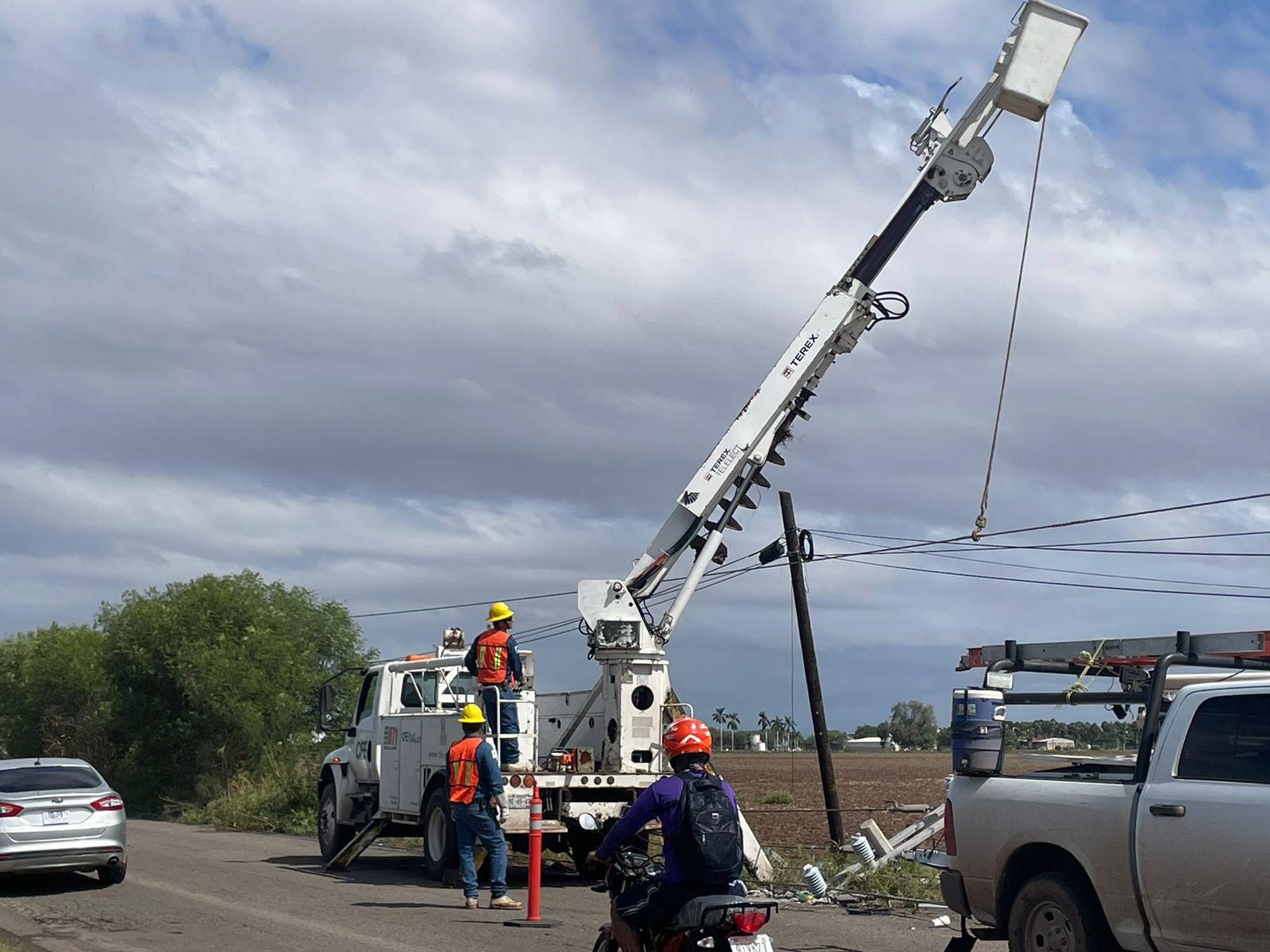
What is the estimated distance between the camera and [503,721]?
15.6 m

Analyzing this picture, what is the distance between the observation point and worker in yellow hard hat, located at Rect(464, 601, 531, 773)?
15523 mm

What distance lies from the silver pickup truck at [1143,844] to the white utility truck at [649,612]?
714cm

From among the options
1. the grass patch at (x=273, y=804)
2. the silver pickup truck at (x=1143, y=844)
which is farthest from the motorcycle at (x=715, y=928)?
the grass patch at (x=273, y=804)

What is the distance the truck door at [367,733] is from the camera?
1841cm

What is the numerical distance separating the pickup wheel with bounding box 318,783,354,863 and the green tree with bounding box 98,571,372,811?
16.6m

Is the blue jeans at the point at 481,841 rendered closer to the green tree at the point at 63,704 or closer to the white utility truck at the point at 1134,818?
the white utility truck at the point at 1134,818

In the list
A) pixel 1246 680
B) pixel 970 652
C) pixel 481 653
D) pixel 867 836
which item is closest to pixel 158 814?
pixel 481 653

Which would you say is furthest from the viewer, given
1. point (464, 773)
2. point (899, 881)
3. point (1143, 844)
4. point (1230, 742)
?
Answer: point (899, 881)

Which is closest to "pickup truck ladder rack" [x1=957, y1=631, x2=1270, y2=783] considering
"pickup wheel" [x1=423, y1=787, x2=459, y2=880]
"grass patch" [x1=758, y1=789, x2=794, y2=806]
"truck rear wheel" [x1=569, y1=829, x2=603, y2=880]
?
"truck rear wheel" [x1=569, y1=829, x2=603, y2=880]

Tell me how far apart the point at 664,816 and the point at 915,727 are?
3234cm

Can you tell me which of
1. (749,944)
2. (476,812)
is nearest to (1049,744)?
(749,944)

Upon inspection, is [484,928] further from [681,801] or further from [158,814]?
[158,814]

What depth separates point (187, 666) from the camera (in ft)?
119

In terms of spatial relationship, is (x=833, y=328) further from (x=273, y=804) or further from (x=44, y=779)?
(x=273, y=804)
